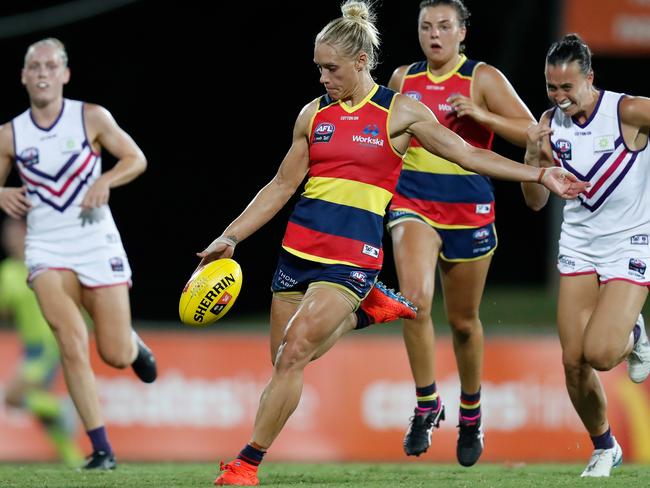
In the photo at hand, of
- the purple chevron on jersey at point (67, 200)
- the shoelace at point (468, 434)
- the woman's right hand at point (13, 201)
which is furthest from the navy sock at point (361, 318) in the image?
the woman's right hand at point (13, 201)

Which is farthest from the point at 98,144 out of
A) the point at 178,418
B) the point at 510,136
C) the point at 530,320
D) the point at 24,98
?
the point at 24,98

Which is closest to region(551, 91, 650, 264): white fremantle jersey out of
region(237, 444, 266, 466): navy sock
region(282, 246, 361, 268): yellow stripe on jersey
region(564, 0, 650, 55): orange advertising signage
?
region(282, 246, 361, 268): yellow stripe on jersey

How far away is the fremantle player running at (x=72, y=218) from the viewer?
340 inches

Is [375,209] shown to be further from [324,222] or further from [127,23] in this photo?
[127,23]

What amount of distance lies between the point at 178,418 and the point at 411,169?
5.23m

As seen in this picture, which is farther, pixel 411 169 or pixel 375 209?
pixel 411 169

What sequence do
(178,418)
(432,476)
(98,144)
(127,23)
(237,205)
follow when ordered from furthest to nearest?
1. (127,23)
2. (237,205)
3. (178,418)
4. (98,144)
5. (432,476)

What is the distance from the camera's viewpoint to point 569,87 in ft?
24.5

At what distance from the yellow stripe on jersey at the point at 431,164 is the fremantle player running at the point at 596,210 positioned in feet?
2.11

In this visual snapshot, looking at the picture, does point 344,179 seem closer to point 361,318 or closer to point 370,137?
point 370,137

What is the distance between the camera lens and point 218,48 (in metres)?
26.0

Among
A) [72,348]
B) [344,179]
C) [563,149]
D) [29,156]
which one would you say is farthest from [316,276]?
[29,156]

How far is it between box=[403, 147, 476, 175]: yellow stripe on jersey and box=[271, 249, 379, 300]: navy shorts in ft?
4.42

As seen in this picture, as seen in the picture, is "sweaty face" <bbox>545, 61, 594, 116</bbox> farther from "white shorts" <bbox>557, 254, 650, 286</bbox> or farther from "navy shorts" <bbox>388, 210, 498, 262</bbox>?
"navy shorts" <bbox>388, 210, 498, 262</bbox>
